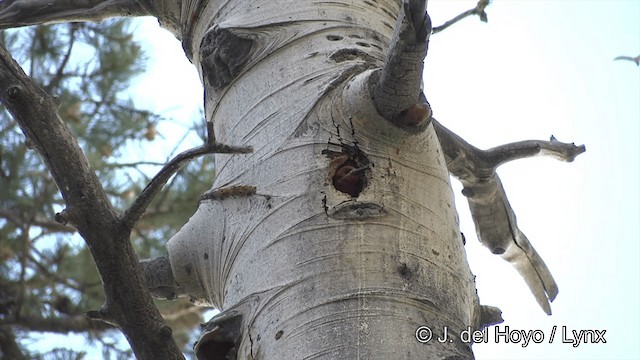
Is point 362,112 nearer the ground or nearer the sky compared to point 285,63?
nearer the ground

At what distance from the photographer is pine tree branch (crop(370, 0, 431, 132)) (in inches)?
36.5

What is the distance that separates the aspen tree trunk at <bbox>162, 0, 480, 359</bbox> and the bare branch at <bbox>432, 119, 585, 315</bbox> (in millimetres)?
264

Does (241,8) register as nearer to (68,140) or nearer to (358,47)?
(358,47)

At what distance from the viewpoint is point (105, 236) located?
1.01 m

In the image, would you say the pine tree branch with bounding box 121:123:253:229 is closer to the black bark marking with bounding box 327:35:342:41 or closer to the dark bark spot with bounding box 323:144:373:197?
the dark bark spot with bounding box 323:144:373:197

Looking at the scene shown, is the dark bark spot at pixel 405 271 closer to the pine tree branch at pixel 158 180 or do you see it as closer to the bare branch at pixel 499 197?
the pine tree branch at pixel 158 180

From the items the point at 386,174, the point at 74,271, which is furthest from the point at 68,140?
the point at 74,271

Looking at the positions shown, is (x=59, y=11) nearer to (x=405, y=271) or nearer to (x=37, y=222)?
(x=405, y=271)

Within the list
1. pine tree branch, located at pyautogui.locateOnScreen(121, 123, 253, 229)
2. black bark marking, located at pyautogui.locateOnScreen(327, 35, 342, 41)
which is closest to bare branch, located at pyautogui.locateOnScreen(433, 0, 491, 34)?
black bark marking, located at pyautogui.locateOnScreen(327, 35, 342, 41)

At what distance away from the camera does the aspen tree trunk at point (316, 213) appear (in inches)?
35.5

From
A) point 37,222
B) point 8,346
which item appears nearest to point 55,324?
point 8,346

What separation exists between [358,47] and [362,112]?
0.61 feet

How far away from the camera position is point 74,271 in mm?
2943

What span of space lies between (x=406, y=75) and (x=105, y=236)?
36 cm
